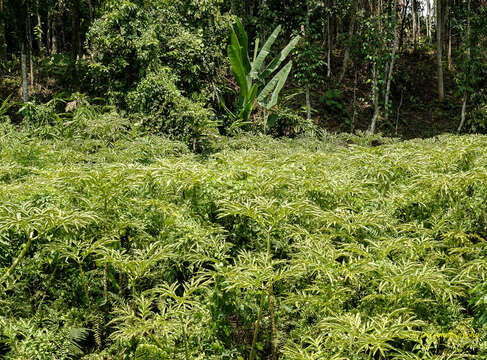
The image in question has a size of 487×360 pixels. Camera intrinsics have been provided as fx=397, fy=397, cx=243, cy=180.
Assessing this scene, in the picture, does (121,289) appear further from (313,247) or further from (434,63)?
(434,63)

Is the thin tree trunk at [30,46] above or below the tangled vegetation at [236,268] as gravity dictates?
above

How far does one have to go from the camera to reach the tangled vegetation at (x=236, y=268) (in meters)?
1.95

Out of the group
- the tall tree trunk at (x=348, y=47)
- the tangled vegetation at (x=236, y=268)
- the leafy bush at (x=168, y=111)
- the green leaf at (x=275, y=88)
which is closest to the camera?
the tangled vegetation at (x=236, y=268)

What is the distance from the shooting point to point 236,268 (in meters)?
2.06

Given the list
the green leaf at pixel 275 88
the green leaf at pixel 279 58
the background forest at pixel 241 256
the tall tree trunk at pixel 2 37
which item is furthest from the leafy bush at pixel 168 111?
the tall tree trunk at pixel 2 37

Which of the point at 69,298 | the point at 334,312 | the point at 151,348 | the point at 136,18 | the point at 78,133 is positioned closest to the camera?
the point at 151,348

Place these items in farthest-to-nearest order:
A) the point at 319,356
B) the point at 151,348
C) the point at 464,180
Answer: the point at 464,180, the point at 151,348, the point at 319,356

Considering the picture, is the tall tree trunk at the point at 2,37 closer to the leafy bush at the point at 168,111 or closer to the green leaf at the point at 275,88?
the leafy bush at the point at 168,111

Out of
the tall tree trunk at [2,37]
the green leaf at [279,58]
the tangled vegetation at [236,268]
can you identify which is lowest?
the tangled vegetation at [236,268]

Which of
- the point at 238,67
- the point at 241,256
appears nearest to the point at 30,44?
the point at 238,67

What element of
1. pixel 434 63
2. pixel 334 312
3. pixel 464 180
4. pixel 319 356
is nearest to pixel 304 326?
pixel 334 312

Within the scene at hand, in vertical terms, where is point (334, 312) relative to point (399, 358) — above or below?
above

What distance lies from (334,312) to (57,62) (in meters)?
12.9

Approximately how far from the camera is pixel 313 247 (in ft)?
7.65
